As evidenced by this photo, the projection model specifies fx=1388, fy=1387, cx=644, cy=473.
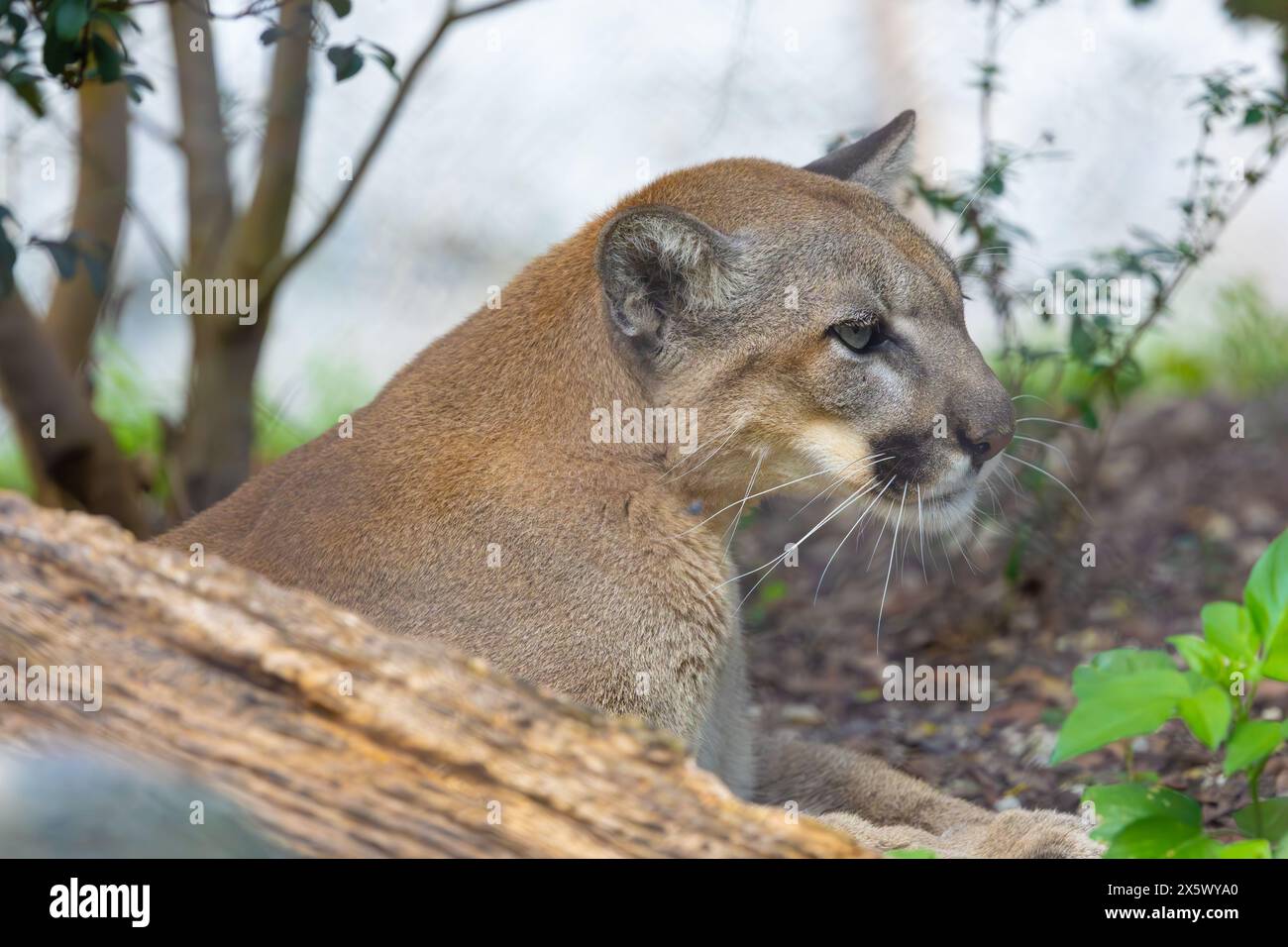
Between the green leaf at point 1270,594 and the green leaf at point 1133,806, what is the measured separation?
0.40 meters

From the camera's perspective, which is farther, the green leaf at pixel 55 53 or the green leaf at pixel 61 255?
the green leaf at pixel 61 255

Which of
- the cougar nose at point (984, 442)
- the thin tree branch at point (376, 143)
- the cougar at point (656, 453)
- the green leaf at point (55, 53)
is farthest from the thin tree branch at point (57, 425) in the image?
the cougar nose at point (984, 442)

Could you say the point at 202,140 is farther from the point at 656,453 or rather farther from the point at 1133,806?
the point at 1133,806

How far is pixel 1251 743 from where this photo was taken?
2.92 metres

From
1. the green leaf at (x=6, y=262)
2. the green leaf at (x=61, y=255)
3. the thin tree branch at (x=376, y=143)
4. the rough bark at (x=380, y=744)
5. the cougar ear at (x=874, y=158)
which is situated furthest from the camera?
the thin tree branch at (x=376, y=143)

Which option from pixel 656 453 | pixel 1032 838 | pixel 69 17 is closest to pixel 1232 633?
pixel 1032 838

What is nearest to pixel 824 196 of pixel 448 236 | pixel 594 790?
pixel 594 790

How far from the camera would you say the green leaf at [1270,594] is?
310 cm

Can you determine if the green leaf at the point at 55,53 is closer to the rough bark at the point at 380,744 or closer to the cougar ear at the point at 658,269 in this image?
the cougar ear at the point at 658,269

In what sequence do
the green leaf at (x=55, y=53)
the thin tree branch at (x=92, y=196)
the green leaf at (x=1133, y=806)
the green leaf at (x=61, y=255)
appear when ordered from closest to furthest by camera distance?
the green leaf at (x=1133, y=806)
the green leaf at (x=55, y=53)
the green leaf at (x=61, y=255)
the thin tree branch at (x=92, y=196)

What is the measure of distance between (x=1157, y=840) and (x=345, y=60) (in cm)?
328

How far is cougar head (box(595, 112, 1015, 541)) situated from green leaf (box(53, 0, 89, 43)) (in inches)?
63.4
